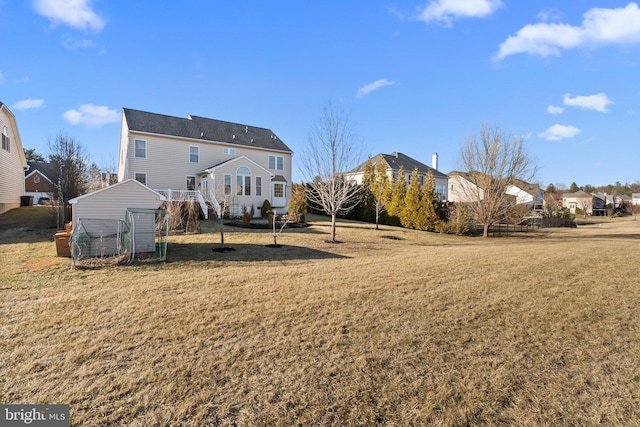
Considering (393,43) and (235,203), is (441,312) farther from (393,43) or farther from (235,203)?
(235,203)

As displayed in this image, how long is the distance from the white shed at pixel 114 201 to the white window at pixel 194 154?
1561 centimetres

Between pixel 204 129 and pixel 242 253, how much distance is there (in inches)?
780

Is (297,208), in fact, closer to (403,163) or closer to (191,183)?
(191,183)

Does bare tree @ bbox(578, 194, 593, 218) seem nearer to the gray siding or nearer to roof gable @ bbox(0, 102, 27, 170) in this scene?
the gray siding

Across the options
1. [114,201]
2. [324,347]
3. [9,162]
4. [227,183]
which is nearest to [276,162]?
[227,183]

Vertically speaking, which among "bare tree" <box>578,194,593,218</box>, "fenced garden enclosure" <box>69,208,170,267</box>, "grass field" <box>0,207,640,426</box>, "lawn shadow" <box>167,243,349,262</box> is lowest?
"grass field" <box>0,207,640,426</box>

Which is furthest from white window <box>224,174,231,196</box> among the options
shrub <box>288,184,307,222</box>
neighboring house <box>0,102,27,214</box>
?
neighboring house <box>0,102,27,214</box>

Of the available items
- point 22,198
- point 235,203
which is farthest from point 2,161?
point 235,203

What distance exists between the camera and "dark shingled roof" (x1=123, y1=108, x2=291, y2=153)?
24.7 meters

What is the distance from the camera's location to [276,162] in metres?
30.3

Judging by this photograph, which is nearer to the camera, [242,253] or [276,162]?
[242,253]

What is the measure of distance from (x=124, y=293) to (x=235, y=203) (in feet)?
61.3

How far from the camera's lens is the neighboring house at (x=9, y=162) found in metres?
19.4

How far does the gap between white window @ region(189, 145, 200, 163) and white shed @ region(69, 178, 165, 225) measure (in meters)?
15.6
